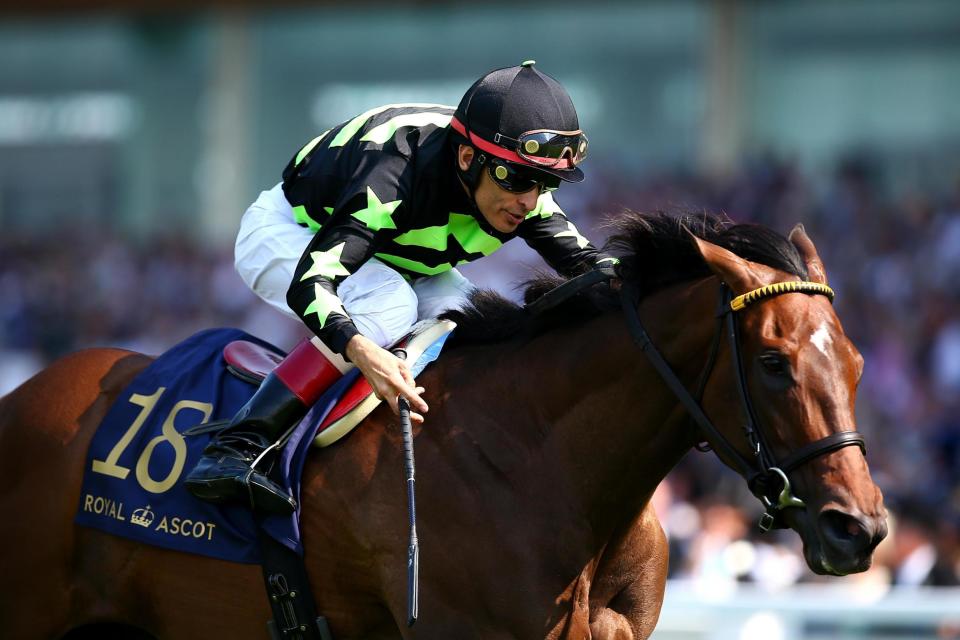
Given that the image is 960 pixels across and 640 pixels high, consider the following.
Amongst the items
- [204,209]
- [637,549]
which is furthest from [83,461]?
[204,209]

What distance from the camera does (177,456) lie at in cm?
385

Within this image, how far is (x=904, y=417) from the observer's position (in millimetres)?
8812

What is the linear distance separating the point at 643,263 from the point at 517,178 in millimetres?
420

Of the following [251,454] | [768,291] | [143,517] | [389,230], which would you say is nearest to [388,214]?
[389,230]

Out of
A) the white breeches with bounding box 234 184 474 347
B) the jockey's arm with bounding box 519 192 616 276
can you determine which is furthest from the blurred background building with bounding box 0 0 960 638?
the white breeches with bounding box 234 184 474 347

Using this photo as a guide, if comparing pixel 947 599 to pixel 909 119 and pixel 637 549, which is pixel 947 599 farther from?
pixel 909 119

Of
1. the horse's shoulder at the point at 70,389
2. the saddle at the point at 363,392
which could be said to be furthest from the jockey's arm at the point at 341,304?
the horse's shoulder at the point at 70,389

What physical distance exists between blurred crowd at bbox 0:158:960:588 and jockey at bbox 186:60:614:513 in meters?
0.43

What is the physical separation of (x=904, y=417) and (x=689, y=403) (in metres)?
6.10

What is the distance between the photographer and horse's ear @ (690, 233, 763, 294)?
317cm

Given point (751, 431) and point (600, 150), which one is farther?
point (600, 150)

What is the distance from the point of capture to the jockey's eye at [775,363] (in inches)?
120

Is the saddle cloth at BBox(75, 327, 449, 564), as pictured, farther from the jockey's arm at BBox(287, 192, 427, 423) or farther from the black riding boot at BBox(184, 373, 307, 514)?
the jockey's arm at BBox(287, 192, 427, 423)

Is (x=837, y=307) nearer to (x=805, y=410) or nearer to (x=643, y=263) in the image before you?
(x=643, y=263)
